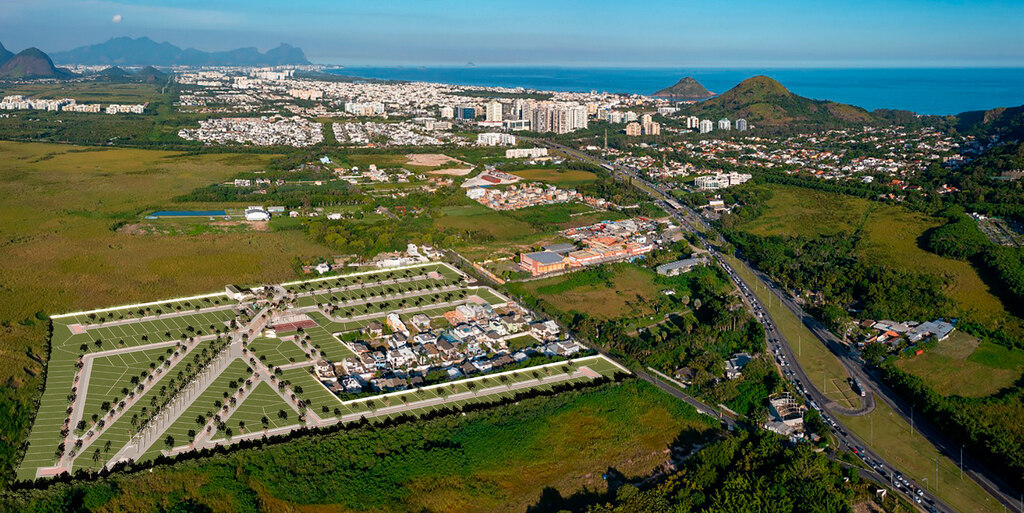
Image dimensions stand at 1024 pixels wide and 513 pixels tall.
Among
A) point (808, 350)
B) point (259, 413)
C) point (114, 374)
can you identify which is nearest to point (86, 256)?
point (114, 374)

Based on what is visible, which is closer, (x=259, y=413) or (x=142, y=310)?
(x=259, y=413)

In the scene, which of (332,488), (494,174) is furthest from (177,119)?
(332,488)

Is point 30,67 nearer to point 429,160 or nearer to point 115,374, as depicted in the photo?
point 429,160

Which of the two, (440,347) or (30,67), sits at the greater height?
(30,67)

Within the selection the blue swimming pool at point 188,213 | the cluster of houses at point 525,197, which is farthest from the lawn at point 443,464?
the blue swimming pool at point 188,213

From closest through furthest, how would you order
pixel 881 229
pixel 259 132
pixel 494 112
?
1. pixel 881 229
2. pixel 259 132
3. pixel 494 112

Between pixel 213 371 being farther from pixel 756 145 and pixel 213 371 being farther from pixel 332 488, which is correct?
pixel 756 145

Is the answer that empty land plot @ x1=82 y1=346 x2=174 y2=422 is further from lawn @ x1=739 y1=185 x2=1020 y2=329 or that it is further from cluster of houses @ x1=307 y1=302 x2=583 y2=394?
lawn @ x1=739 y1=185 x2=1020 y2=329
